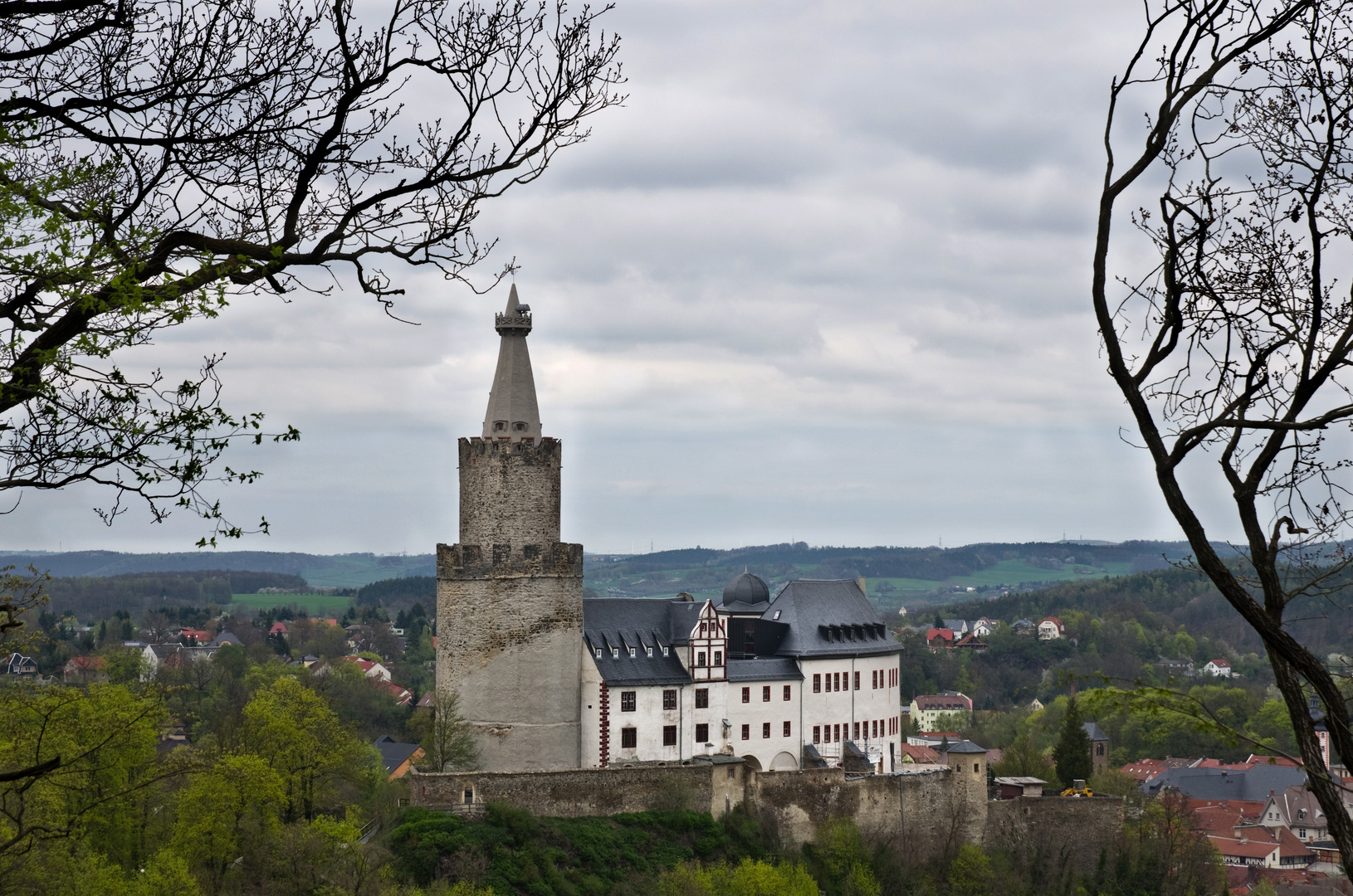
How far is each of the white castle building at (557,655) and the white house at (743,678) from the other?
0.06 meters

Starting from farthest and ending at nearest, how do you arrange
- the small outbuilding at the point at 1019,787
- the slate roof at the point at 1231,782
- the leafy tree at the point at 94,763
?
the slate roof at the point at 1231,782 → the small outbuilding at the point at 1019,787 → the leafy tree at the point at 94,763

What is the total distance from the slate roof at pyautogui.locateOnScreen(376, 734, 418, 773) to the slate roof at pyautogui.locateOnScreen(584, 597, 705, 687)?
42.5 m

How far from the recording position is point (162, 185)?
12.3 meters

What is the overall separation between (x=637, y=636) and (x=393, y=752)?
52.1 m

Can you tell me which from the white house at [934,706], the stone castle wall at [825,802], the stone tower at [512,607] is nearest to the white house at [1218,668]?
the white house at [934,706]

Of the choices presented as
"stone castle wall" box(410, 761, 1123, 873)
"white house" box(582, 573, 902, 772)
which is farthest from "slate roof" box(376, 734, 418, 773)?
"stone castle wall" box(410, 761, 1123, 873)

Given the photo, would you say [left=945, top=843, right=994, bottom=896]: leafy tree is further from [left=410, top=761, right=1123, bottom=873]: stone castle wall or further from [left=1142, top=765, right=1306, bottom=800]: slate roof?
[left=1142, top=765, right=1306, bottom=800]: slate roof

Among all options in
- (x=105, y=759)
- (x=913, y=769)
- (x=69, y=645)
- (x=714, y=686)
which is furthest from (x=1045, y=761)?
(x=69, y=645)

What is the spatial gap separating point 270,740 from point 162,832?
464 centimetres

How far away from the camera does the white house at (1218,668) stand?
168750mm

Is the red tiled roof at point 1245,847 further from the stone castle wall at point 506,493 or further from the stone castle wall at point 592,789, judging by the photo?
the stone castle wall at point 506,493

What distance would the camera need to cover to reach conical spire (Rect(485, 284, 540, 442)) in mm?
50094

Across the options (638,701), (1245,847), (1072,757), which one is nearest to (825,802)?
(638,701)

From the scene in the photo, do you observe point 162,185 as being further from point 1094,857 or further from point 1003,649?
point 1003,649
